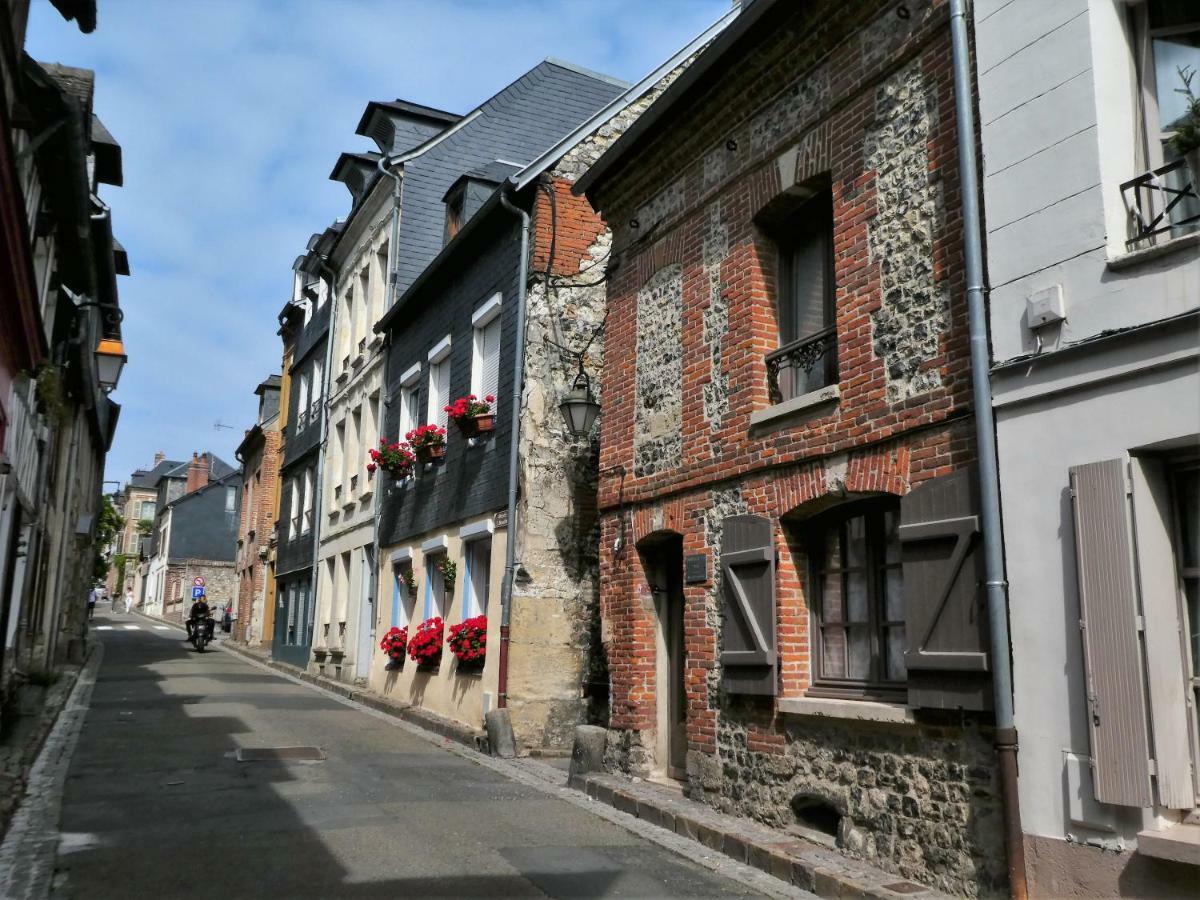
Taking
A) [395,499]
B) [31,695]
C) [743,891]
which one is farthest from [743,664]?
[395,499]

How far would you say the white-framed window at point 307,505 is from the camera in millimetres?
24172

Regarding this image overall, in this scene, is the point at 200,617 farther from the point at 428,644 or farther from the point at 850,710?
the point at 850,710

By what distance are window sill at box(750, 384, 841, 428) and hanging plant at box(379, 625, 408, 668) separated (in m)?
9.20

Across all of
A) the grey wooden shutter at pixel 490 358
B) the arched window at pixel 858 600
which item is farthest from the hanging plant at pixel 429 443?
the arched window at pixel 858 600

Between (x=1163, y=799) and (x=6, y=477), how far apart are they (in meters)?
9.76

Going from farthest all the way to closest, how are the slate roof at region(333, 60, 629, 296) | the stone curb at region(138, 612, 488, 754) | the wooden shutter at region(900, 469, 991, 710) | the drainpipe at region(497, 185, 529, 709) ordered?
the slate roof at region(333, 60, 629, 296) → the stone curb at region(138, 612, 488, 754) → the drainpipe at region(497, 185, 529, 709) → the wooden shutter at region(900, 469, 991, 710)

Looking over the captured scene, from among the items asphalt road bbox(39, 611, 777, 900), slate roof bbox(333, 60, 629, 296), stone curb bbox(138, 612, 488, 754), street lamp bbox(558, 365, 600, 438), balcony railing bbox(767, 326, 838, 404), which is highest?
slate roof bbox(333, 60, 629, 296)

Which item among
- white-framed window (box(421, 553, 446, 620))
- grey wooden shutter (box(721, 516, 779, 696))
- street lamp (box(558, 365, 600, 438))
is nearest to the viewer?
grey wooden shutter (box(721, 516, 779, 696))

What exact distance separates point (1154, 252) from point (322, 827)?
247 inches

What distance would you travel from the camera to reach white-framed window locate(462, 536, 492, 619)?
45.8ft

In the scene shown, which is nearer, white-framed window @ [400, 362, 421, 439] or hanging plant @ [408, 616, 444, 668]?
hanging plant @ [408, 616, 444, 668]

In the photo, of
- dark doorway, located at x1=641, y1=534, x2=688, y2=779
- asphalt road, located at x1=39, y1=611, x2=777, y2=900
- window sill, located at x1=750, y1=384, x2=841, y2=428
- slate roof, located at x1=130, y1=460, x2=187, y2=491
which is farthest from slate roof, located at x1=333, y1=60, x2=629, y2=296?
slate roof, located at x1=130, y1=460, x2=187, y2=491

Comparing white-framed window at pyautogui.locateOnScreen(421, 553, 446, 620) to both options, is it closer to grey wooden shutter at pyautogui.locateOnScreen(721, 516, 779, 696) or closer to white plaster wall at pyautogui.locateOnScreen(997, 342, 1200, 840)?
grey wooden shutter at pyautogui.locateOnScreen(721, 516, 779, 696)

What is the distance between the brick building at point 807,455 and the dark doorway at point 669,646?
2 cm
